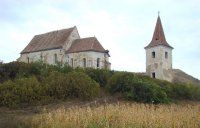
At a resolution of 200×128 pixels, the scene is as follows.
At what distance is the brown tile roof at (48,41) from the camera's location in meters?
55.5

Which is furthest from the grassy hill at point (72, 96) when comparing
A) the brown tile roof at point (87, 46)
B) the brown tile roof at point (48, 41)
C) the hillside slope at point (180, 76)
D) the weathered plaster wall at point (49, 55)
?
the hillside slope at point (180, 76)

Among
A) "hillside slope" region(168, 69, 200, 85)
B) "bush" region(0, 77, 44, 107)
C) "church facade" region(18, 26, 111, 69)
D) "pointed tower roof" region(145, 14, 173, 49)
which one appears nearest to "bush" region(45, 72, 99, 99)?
"bush" region(0, 77, 44, 107)

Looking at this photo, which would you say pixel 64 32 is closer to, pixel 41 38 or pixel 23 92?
pixel 41 38

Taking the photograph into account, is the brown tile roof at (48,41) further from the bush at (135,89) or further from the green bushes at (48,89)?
the green bushes at (48,89)

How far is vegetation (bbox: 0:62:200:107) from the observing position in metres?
27.7

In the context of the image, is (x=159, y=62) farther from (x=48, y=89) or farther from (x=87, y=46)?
(x=48, y=89)

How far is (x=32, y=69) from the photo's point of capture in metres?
33.6

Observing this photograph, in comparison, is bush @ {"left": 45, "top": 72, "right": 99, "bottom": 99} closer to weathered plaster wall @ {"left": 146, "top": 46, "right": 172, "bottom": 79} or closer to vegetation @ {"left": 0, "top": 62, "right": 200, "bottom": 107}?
vegetation @ {"left": 0, "top": 62, "right": 200, "bottom": 107}

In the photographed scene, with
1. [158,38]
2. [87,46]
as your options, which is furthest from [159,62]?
[87,46]

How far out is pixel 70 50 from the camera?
54.5 m

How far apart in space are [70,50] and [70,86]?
2505 cm

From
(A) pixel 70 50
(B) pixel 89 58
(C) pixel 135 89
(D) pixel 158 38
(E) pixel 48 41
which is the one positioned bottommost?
(C) pixel 135 89

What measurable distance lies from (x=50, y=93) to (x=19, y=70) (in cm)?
484

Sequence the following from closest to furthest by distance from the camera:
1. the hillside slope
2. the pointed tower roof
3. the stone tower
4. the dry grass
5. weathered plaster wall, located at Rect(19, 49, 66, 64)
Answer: the dry grass < weathered plaster wall, located at Rect(19, 49, 66, 64) < the stone tower < the hillside slope < the pointed tower roof
